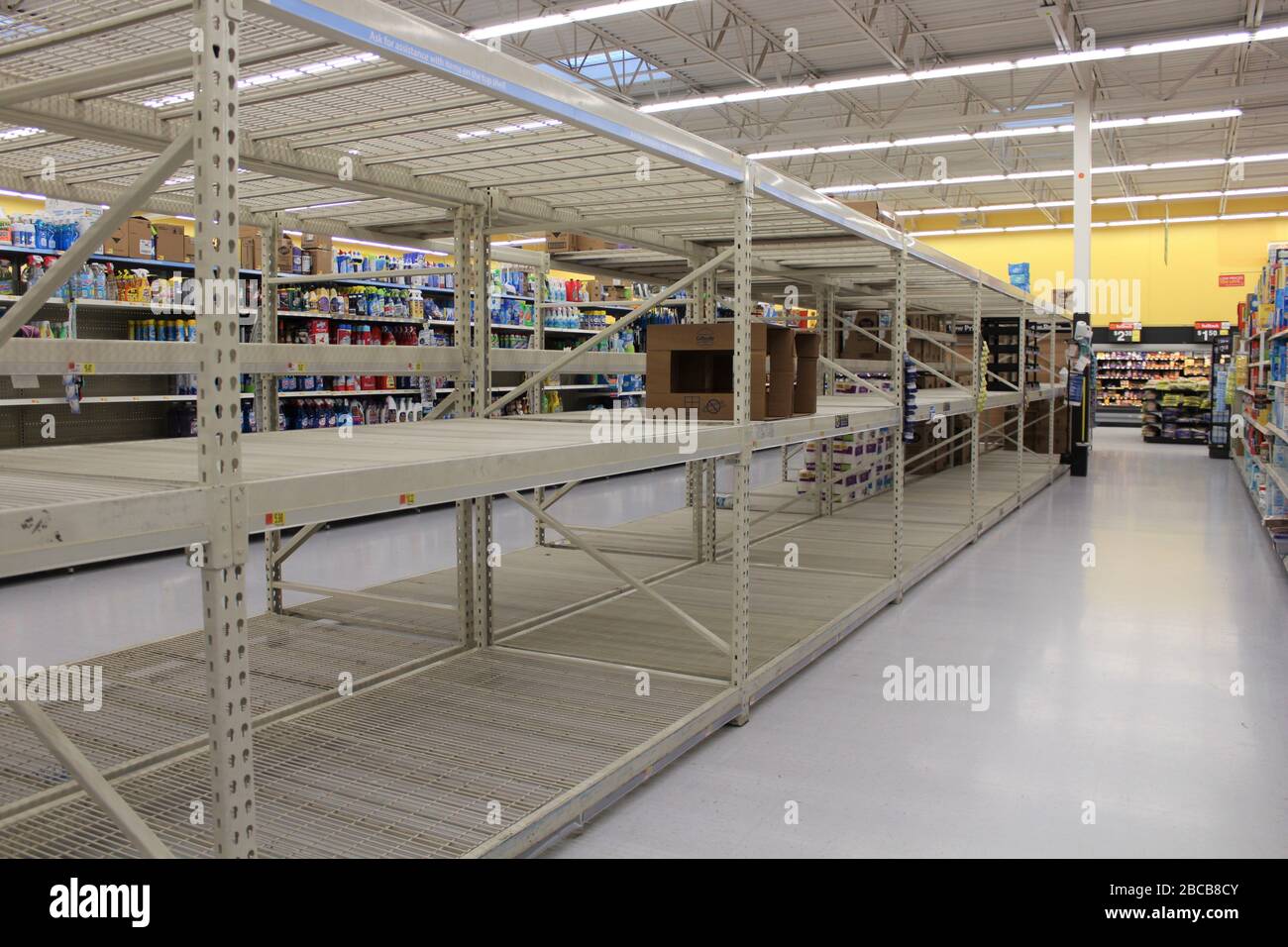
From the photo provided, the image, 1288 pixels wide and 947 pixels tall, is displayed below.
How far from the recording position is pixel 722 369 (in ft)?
15.5

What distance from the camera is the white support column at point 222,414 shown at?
166 centimetres

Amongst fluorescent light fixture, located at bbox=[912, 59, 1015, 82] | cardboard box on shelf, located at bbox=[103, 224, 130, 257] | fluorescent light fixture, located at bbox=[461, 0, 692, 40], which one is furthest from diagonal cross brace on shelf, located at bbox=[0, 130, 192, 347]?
fluorescent light fixture, located at bbox=[912, 59, 1015, 82]

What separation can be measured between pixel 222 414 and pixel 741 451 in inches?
86.6

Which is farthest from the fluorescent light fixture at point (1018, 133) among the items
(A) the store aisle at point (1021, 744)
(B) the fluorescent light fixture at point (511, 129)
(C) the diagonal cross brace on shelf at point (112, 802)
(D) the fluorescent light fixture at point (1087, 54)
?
(C) the diagonal cross brace on shelf at point (112, 802)

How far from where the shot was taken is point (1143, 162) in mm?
17953

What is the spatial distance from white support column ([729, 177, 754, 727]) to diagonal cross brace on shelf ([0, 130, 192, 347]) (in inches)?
81.1

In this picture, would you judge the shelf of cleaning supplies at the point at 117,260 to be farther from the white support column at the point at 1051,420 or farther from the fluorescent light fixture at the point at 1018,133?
the white support column at the point at 1051,420

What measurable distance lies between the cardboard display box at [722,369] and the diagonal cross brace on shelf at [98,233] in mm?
2460

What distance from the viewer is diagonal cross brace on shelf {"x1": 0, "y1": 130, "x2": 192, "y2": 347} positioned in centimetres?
168

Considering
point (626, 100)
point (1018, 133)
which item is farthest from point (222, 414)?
point (1018, 133)

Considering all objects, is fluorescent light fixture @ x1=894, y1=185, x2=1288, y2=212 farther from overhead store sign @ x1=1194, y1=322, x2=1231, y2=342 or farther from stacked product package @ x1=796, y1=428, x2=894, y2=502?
stacked product package @ x1=796, y1=428, x2=894, y2=502
